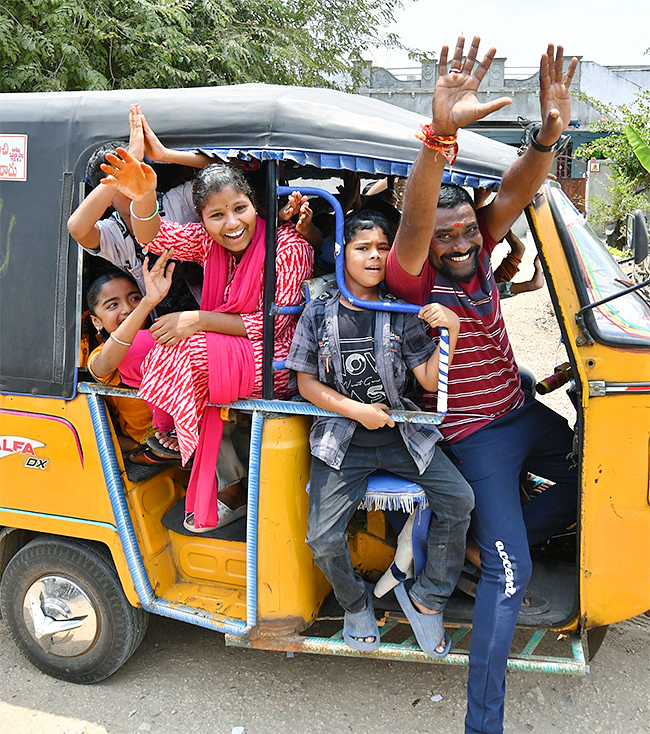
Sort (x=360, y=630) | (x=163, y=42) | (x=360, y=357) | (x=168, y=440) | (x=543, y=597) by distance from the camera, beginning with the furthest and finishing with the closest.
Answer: (x=163, y=42) → (x=168, y=440) → (x=543, y=597) → (x=360, y=630) → (x=360, y=357)

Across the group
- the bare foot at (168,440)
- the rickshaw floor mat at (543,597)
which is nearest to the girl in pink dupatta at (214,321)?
the bare foot at (168,440)

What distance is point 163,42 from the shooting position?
8844mm

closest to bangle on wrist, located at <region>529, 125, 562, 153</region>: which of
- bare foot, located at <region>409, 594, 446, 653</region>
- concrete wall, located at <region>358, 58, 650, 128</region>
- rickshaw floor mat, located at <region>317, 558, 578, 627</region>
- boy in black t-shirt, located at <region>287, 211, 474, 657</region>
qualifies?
boy in black t-shirt, located at <region>287, 211, 474, 657</region>

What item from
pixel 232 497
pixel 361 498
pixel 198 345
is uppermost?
pixel 198 345

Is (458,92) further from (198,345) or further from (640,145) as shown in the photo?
(640,145)

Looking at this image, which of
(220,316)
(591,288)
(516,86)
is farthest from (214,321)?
(516,86)

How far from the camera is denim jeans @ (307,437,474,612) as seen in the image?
2529 millimetres

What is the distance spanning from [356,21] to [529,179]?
11.7 meters

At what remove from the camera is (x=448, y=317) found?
242 centimetres

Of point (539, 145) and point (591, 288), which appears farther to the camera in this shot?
point (591, 288)

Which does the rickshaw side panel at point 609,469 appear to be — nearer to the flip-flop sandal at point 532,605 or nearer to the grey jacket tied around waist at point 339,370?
the flip-flop sandal at point 532,605

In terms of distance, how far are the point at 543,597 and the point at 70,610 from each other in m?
2.07

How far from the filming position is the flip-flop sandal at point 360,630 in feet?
8.63

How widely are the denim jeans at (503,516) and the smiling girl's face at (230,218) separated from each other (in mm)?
1192
